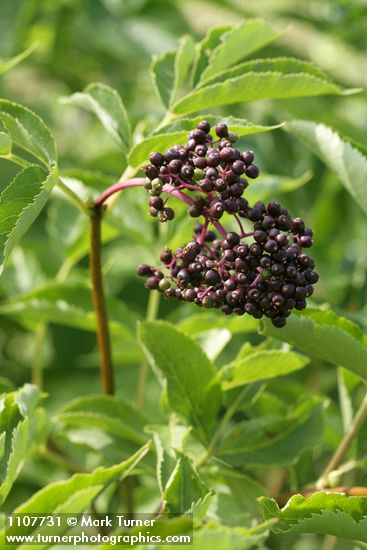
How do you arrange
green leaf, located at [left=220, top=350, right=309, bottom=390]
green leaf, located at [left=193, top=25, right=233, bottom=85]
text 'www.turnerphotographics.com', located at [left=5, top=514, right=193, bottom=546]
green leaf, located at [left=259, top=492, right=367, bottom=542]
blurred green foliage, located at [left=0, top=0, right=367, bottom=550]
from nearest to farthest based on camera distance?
1. text 'www.turnerphotographics.com', located at [left=5, top=514, right=193, bottom=546]
2. green leaf, located at [left=259, top=492, right=367, bottom=542]
3. green leaf, located at [left=220, top=350, right=309, bottom=390]
4. green leaf, located at [left=193, top=25, right=233, bottom=85]
5. blurred green foliage, located at [left=0, top=0, right=367, bottom=550]

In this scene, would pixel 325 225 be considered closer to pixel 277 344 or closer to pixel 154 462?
pixel 277 344

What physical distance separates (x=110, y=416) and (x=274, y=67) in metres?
0.70

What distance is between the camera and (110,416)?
1547 millimetres

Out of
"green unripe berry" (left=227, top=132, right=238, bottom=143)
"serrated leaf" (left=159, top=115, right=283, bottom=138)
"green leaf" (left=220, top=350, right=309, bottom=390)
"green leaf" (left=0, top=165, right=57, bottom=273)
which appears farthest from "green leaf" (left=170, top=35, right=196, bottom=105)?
"green leaf" (left=220, top=350, right=309, bottom=390)

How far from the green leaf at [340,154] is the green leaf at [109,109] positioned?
30 centimetres

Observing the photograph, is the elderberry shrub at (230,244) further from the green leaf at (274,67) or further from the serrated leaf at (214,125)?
the green leaf at (274,67)

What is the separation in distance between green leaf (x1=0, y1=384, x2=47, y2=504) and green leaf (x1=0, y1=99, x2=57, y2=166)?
1.25 feet

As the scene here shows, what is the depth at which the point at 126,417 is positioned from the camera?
5.11ft

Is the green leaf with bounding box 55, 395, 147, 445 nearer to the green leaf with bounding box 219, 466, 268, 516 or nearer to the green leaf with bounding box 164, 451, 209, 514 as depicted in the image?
the green leaf with bounding box 219, 466, 268, 516

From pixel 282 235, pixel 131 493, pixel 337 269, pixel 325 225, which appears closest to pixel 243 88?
pixel 282 235

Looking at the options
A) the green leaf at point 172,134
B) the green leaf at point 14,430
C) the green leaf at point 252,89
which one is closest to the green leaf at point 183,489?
the green leaf at point 14,430

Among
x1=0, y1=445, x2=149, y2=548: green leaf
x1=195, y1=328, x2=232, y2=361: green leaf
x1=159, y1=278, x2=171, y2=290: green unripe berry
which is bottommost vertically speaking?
x1=0, y1=445, x2=149, y2=548: green leaf

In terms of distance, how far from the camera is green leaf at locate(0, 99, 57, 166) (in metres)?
1.29

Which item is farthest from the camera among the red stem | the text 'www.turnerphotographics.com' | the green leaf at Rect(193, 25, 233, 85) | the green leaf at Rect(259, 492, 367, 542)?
the green leaf at Rect(193, 25, 233, 85)
